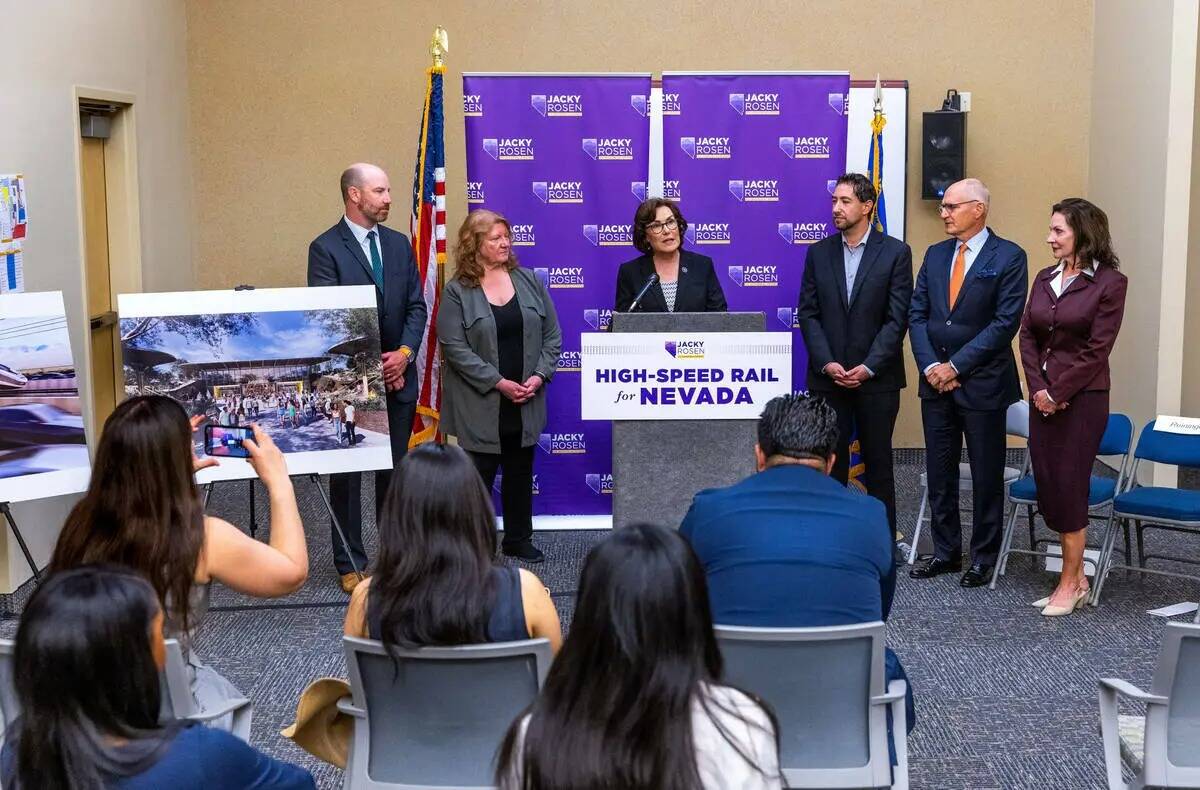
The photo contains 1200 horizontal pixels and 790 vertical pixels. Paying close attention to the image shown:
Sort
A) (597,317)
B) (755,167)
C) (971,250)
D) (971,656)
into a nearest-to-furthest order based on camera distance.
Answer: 1. (971,656)
2. (971,250)
3. (755,167)
4. (597,317)

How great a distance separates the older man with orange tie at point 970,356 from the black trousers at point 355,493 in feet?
7.55

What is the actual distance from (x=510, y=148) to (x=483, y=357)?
1138 mm

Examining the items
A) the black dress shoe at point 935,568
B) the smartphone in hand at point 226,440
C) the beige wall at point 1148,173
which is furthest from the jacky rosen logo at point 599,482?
the beige wall at point 1148,173

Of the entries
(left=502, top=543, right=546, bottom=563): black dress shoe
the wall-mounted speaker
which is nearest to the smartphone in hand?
(left=502, top=543, right=546, bottom=563): black dress shoe

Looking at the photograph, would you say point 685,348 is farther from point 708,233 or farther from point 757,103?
point 757,103

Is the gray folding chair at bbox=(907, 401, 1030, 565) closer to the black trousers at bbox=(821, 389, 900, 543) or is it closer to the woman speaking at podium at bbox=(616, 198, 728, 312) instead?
the black trousers at bbox=(821, 389, 900, 543)

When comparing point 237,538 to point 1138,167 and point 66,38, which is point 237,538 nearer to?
point 66,38

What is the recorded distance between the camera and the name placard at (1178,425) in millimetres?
5719

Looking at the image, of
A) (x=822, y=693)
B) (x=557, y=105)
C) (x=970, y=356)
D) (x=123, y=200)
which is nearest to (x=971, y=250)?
(x=970, y=356)

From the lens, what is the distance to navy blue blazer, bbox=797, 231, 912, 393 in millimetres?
6168

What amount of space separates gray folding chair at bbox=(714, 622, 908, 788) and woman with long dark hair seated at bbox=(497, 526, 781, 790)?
66 cm

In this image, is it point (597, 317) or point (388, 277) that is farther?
point (597, 317)

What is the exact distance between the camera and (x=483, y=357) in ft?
20.3

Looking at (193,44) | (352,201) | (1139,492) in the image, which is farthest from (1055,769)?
(193,44)
